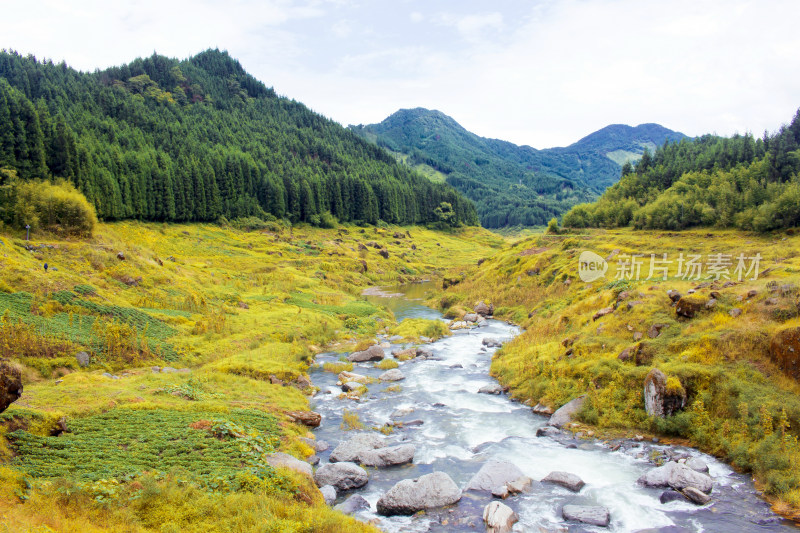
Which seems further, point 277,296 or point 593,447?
point 277,296

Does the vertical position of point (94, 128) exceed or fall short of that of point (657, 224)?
it exceeds it

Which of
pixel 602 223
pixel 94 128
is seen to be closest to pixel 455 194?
pixel 602 223

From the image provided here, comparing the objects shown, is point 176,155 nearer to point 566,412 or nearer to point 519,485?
point 566,412

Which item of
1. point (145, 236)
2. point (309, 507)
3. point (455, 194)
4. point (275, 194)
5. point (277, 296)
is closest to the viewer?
point (309, 507)

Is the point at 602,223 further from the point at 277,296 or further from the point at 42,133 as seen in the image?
the point at 42,133

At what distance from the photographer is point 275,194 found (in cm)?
13012

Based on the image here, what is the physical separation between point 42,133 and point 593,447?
311ft

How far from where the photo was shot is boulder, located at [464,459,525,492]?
642 inches

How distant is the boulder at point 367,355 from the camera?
34.6m

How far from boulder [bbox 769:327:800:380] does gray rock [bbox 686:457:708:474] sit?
5.73 meters

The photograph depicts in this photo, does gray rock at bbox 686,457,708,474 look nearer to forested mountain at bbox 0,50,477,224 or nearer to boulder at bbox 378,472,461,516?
boulder at bbox 378,472,461,516

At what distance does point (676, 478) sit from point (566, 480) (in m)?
3.75

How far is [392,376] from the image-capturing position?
1189 inches

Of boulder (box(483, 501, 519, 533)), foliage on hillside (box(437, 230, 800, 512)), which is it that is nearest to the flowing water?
boulder (box(483, 501, 519, 533))
